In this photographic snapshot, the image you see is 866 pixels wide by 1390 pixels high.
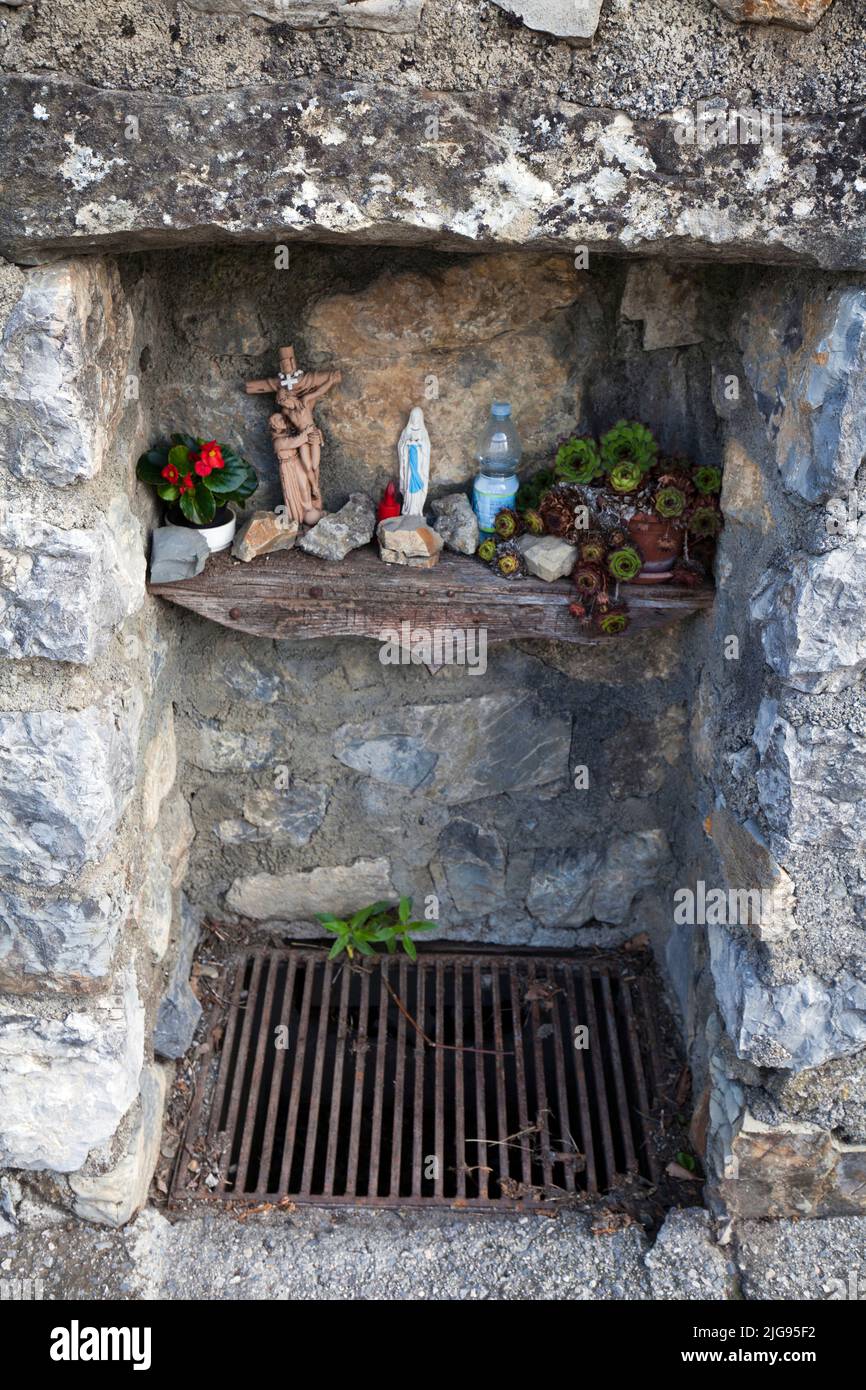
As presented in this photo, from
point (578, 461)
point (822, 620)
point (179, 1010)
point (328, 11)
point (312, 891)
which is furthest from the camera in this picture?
point (312, 891)

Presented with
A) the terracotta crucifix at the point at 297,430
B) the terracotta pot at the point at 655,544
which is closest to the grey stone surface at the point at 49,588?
the terracotta crucifix at the point at 297,430

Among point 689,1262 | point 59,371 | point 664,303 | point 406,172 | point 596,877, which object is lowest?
point 689,1262

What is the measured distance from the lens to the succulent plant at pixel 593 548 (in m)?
2.63

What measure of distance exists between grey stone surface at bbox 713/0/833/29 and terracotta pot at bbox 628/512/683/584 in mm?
1060

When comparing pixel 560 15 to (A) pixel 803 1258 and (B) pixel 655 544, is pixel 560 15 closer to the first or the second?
(B) pixel 655 544

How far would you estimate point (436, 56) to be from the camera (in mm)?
1826

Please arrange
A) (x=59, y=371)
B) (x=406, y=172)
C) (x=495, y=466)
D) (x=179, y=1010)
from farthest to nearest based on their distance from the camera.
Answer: (x=179, y=1010) < (x=495, y=466) < (x=59, y=371) < (x=406, y=172)

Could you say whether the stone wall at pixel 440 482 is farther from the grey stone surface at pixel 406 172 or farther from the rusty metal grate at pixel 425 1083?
the rusty metal grate at pixel 425 1083

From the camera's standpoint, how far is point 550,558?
8.72ft

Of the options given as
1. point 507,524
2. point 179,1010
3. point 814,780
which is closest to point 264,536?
point 507,524

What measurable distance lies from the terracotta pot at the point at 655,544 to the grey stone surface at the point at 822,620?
1.47 ft

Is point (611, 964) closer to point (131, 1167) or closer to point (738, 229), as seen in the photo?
point (131, 1167)

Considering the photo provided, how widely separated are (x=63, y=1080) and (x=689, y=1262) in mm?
1424

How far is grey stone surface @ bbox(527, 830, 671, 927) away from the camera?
3199mm
